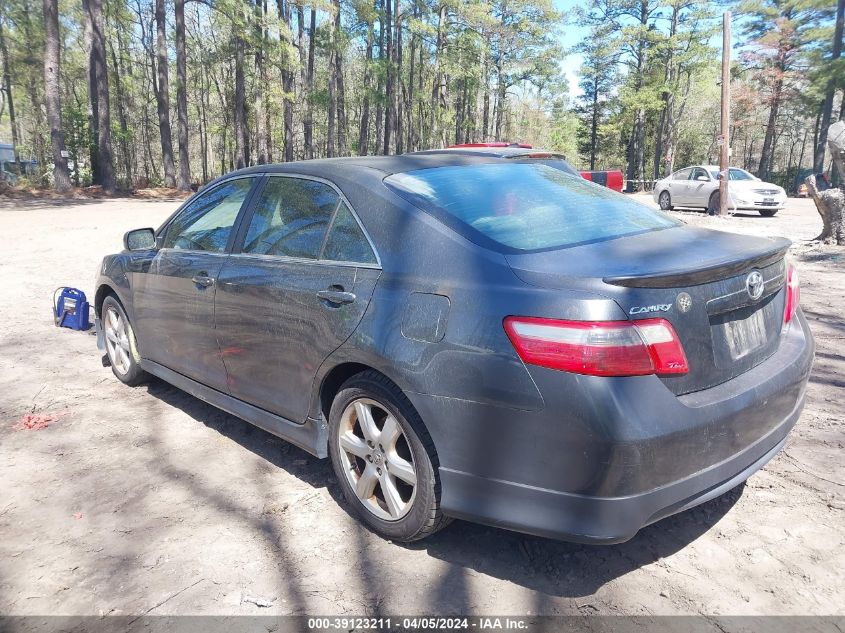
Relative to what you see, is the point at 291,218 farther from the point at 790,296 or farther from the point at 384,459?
the point at 790,296

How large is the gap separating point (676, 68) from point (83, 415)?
4791 centimetres

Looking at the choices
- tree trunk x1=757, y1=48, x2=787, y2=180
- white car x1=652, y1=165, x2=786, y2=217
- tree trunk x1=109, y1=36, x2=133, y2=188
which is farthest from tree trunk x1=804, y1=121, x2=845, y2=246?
tree trunk x1=757, y1=48, x2=787, y2=180

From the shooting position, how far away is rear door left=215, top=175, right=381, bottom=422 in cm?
281

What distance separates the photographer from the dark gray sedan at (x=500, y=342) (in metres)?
2.10

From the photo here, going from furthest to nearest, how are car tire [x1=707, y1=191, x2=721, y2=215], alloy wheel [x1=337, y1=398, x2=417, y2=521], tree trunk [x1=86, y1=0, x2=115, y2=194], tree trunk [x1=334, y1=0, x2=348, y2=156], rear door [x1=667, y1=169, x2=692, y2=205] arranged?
tree trunk [x1=334, y1=0, x2=348, y2=156], tree trunk [x1=86, y1=0, x2=115, y2=194], rear door [x1=667, y1=169, x2=692, y2=205], car tire [x1=707, y1=191, x2=721, y2=215], alloy wheel [x1=337, y1=398, x2=417, y2=521]

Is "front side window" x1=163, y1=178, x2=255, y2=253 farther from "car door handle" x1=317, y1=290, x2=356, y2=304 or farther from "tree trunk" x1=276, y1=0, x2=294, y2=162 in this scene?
"tree trunk" x1=276, y1=0, x2=294, y2=162

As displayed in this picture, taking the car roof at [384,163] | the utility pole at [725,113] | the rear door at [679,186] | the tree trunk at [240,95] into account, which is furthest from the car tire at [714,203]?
the tree trunk at [240,95]

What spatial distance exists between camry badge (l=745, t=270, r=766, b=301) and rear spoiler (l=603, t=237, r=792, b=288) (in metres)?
0.04

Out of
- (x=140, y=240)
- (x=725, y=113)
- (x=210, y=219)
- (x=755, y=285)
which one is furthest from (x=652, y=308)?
(x=725, y=113)

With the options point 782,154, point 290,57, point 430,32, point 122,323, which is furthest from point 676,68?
point 122,323

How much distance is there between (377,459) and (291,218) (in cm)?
136

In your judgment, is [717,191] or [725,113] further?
[717,191]

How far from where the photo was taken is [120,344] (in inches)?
190

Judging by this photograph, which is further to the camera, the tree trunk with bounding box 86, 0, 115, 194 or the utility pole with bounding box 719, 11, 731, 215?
the tree trunk with bounding box 86, 0, 115, 194
